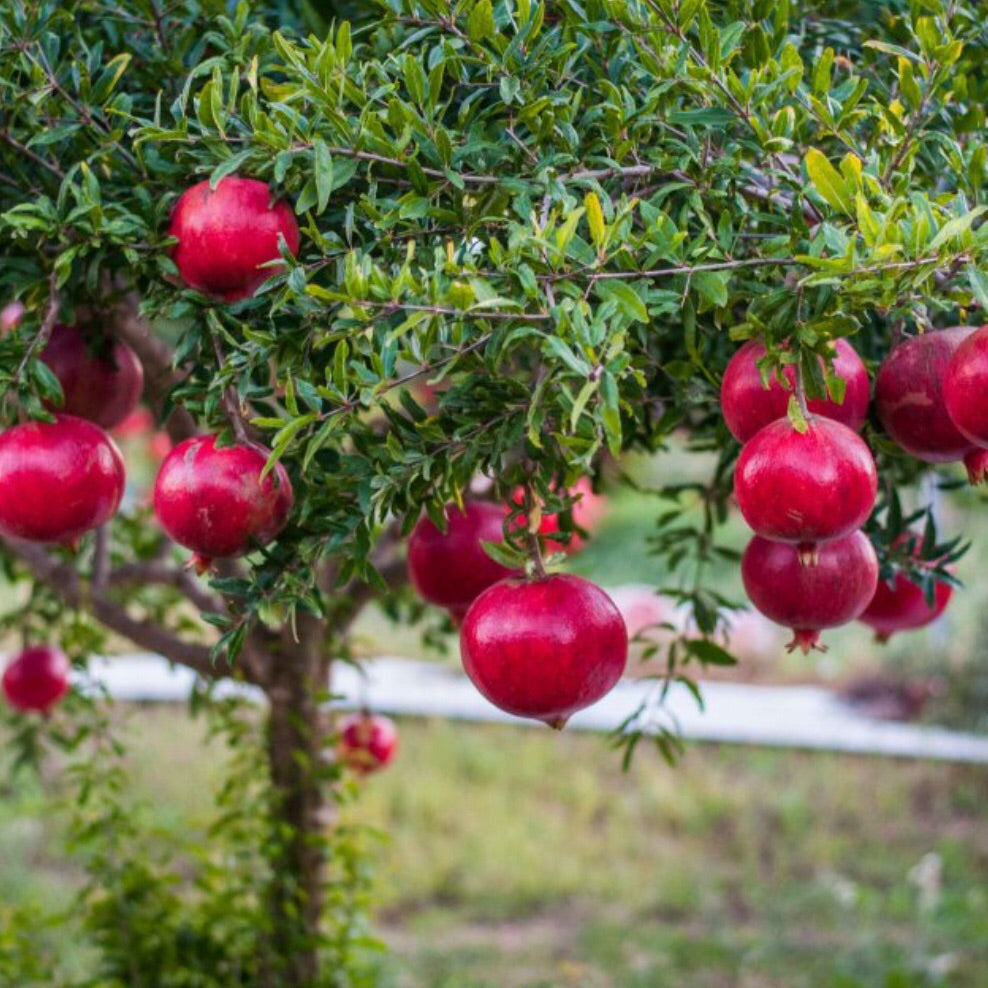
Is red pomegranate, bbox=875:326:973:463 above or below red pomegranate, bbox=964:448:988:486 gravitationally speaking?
above

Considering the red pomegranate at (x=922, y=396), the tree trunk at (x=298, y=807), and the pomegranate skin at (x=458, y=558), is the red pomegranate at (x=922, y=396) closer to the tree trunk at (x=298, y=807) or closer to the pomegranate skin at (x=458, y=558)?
the pomegranate skin at (x=458, y=558)

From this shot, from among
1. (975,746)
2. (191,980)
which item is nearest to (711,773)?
(975,746)

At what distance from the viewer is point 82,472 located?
4.06 ft

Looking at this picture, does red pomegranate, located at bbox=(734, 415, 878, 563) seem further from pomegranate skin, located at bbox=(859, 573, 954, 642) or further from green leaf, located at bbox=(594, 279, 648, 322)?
pomegranate skin, located at bbox=(859, 573, 954, 642)

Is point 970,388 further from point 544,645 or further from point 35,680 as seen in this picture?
point 35,680

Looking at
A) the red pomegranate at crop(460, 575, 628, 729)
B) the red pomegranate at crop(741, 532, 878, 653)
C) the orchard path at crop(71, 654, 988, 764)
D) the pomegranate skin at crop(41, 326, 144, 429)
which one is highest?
the orchard path at crop(71, 654, 988, 764)

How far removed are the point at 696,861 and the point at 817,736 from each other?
1.14m

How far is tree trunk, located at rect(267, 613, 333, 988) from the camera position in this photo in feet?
7.12

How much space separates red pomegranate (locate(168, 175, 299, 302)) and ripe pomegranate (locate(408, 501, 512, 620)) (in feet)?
1.16

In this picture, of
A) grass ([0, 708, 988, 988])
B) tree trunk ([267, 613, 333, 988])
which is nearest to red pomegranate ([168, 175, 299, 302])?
tree trunk ([267, 613, 333, 988])

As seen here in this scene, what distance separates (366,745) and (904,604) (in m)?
1.16

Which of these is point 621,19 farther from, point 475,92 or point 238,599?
point 238,599

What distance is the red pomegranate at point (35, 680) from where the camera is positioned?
7.70 feet

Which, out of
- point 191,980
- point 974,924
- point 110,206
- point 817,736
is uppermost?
point 817,736
